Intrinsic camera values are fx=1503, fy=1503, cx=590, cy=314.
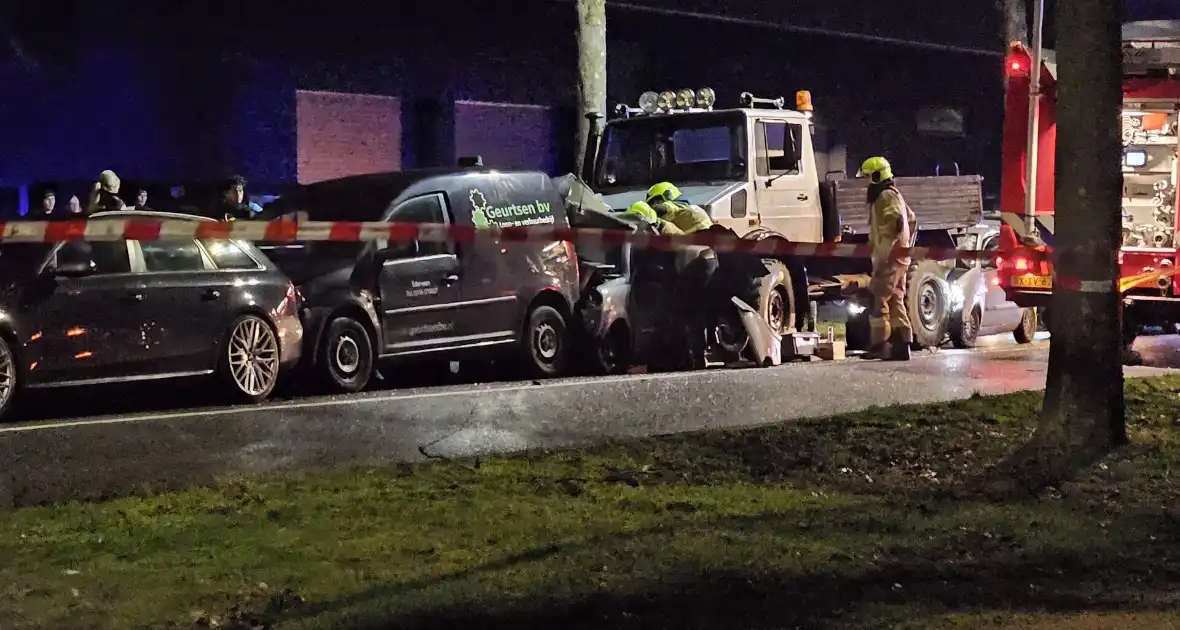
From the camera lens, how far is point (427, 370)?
13.5 meters

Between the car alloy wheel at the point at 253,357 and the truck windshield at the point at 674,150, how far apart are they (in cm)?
573

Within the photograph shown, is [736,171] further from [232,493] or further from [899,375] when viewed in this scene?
[232,493]

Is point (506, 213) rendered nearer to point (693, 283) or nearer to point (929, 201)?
point (693, 283)

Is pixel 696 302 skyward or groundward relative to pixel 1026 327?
skyward

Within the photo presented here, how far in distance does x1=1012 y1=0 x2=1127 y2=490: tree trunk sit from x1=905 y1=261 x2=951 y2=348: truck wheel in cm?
809

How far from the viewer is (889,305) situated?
47.3 ft

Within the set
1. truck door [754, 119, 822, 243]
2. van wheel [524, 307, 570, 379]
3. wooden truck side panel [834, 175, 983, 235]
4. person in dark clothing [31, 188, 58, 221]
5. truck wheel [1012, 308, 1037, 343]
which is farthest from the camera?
truck wheel [1012, 308, 1037, 343]

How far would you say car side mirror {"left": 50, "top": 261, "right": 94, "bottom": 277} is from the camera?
394 inches

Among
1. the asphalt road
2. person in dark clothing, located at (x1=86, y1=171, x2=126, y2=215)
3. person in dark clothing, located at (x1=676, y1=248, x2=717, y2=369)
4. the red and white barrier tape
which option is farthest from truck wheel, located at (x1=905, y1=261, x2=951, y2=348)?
person in dark clothing, located at (x1=86, y1=171, x2=126, y2=215)

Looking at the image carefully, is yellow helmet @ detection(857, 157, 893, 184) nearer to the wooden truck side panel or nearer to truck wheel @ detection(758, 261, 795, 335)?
truck wheel @ detection(758, 261, 795, 335)

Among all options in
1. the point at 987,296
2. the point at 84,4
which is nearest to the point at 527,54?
the point at 84,4

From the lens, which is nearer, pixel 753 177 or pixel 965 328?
pixel 753 177

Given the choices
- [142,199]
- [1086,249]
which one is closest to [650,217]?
[142,199]

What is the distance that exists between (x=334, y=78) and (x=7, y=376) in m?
13.4
